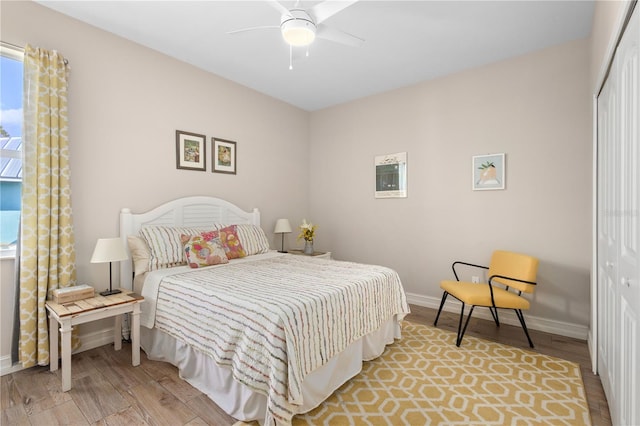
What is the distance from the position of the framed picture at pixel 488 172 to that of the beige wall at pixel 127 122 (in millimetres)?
2721

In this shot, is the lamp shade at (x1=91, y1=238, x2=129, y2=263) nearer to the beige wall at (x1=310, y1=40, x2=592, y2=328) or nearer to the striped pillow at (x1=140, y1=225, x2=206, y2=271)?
the striped pillow at (x1=140, y1=225, x2=206, y2=271)

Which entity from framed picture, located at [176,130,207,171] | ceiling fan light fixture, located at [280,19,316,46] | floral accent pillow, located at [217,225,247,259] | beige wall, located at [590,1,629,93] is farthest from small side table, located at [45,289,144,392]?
beige wall, located at [590,1,629,93]

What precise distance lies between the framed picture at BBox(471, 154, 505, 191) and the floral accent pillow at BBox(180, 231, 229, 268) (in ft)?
9.38

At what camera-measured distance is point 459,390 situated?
2154 mm

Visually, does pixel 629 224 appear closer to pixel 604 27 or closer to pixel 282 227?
pixel 604 27

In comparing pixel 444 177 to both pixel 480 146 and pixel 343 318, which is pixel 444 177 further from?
pixel 343 318

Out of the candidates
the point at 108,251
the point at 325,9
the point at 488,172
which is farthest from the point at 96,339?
the point at 488,172

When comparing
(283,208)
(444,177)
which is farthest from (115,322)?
(444,177)

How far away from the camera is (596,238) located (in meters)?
2.40

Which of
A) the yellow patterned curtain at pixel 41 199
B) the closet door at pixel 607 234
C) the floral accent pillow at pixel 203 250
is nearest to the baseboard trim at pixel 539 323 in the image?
the closet door at pixel 607 234

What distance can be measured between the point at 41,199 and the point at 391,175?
359 centimetres

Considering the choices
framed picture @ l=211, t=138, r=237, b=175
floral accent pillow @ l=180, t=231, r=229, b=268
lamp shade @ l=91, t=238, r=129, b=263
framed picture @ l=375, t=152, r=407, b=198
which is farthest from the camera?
framed picture @ l=375, t=152, r=407, b=198

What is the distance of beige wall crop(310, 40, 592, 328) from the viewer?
3.02 meters

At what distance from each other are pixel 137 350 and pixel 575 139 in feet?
14.1
